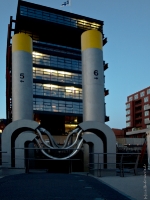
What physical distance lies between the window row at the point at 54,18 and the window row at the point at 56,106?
1811 cm

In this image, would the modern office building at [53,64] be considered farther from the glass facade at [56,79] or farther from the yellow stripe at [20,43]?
the yellow stripe at [20,43]

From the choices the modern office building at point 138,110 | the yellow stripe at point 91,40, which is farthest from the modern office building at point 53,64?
the modern office building at point 138,110

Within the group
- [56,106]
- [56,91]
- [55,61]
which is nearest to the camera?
[56,106]

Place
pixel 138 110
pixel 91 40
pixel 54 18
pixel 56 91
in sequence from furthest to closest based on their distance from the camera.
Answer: pixel 138 110
pixel 54 18
pixel 56 91
pixel 91 40

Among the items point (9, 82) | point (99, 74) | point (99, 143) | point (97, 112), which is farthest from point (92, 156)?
point (9, 82)

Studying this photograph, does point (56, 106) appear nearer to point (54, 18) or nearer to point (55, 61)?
point (55, 61)

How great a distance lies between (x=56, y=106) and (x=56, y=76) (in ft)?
21.7

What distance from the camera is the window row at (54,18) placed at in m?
63.9

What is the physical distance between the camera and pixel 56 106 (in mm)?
64000

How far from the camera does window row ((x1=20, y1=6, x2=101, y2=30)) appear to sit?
63.9 metres

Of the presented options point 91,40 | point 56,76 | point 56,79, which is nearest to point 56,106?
point 56,79

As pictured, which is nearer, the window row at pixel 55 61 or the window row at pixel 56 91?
the window row at pixel 56 91

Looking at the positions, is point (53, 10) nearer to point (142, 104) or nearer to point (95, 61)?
point (95, 61)

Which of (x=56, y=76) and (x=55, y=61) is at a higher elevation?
(x=55, y=61)
